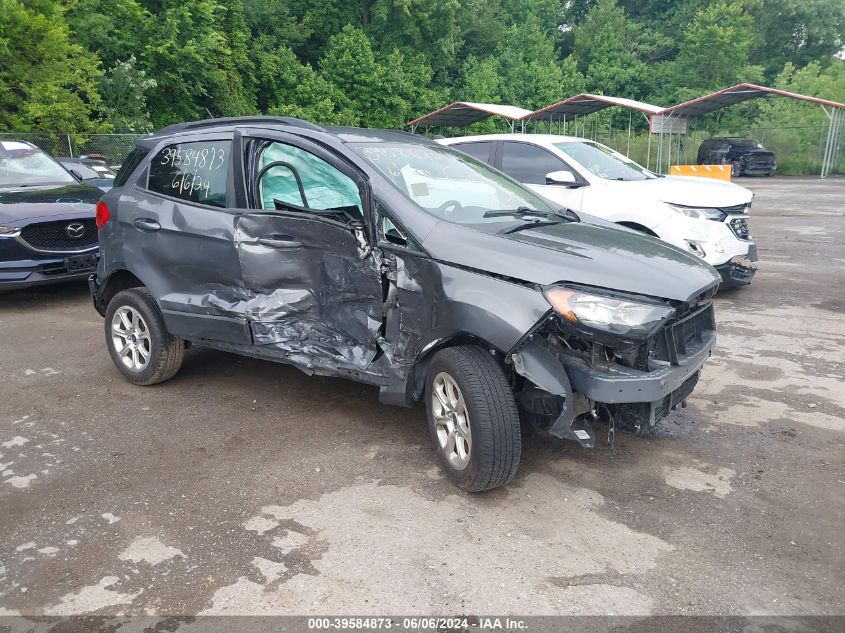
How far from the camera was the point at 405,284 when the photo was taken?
371 centimetres

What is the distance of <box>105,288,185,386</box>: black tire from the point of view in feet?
16.2

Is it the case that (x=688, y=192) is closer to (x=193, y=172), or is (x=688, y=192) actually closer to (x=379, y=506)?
(x=193, y=172)

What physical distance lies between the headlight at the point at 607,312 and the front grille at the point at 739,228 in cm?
473

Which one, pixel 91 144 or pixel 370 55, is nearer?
pixel 91 144

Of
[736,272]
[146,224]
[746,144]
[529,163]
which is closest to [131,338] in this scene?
[146,224]

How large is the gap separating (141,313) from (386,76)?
104 ft

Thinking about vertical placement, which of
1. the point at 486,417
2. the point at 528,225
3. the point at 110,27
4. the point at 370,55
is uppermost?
the point at 110,27

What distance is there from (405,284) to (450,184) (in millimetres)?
945

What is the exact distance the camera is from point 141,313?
497 centimetres

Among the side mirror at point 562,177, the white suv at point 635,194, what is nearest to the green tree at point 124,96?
the white suv at point 635,194

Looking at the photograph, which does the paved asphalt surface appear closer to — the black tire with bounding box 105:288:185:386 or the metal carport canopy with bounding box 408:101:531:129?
the black tire with bounding box 105:288:185:386

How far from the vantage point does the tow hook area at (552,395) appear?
128 inches

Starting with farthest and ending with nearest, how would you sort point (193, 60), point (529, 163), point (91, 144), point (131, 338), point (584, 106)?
point (584, 106) → point (193, 60) → point (91, 144) → point (529, 163) → point (131, 338)

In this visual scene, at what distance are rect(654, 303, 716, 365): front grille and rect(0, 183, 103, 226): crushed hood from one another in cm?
667
